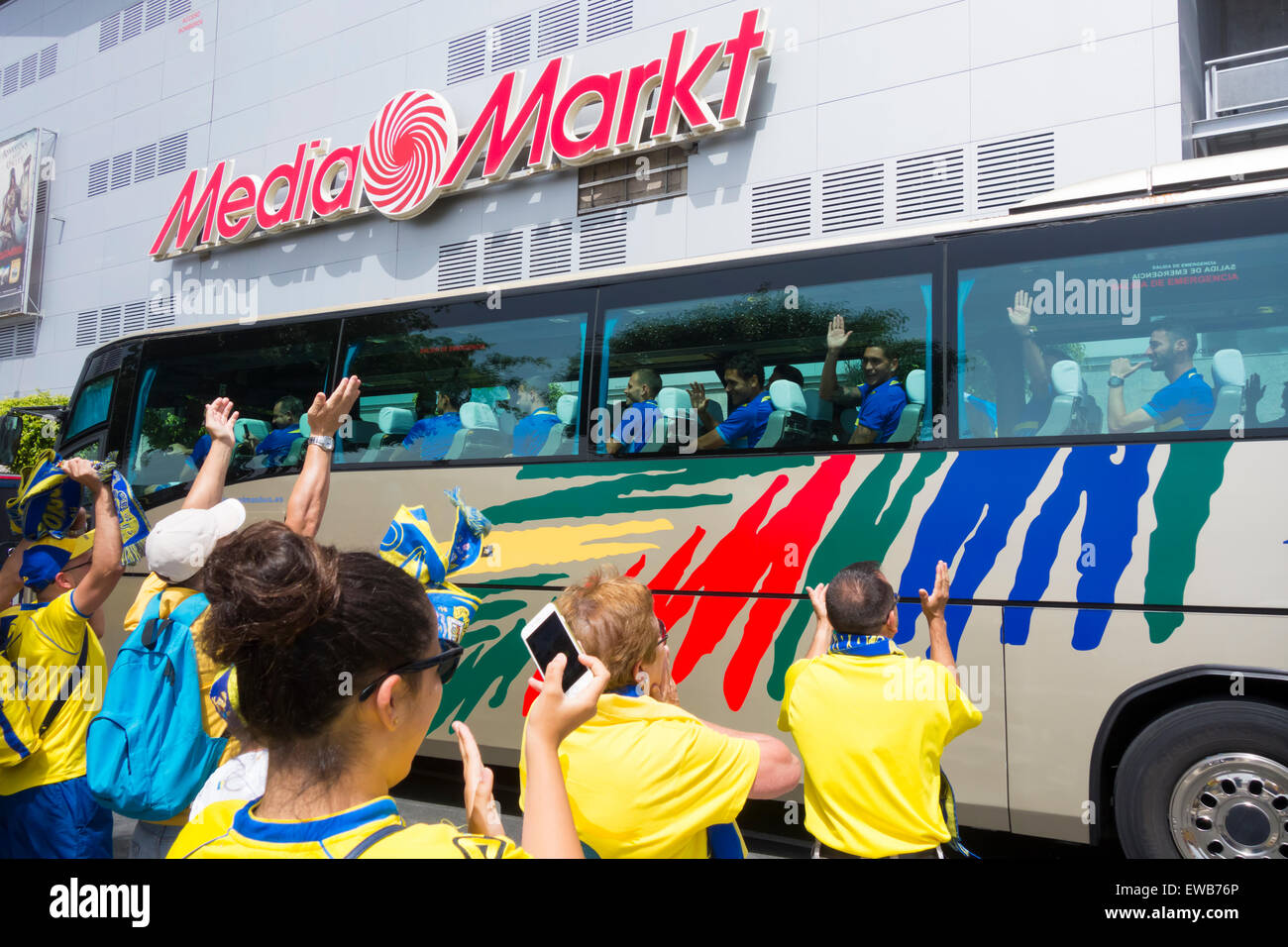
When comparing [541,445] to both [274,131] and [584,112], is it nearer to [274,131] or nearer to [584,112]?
[584,112]

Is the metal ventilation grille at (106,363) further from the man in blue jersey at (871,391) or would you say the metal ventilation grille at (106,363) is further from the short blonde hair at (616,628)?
the short blonde hair at (616,628)

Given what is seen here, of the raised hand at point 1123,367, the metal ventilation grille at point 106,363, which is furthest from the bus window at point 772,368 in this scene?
the metal ventilation grille at point 106,363

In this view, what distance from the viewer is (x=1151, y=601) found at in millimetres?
4633

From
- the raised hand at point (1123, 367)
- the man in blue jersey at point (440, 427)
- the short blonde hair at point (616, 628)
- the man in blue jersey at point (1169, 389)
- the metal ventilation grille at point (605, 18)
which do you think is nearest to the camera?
the short blonde hair at point (616, 628)

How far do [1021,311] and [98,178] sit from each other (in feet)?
83.9

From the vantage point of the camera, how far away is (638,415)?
6.14 meters

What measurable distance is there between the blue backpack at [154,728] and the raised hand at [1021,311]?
14.0ft

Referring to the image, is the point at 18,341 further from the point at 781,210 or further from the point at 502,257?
the point at 781,210

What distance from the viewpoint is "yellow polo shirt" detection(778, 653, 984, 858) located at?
2912mm

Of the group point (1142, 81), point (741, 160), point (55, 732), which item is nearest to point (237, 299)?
point (741, 160)

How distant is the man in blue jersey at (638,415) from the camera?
608cm
